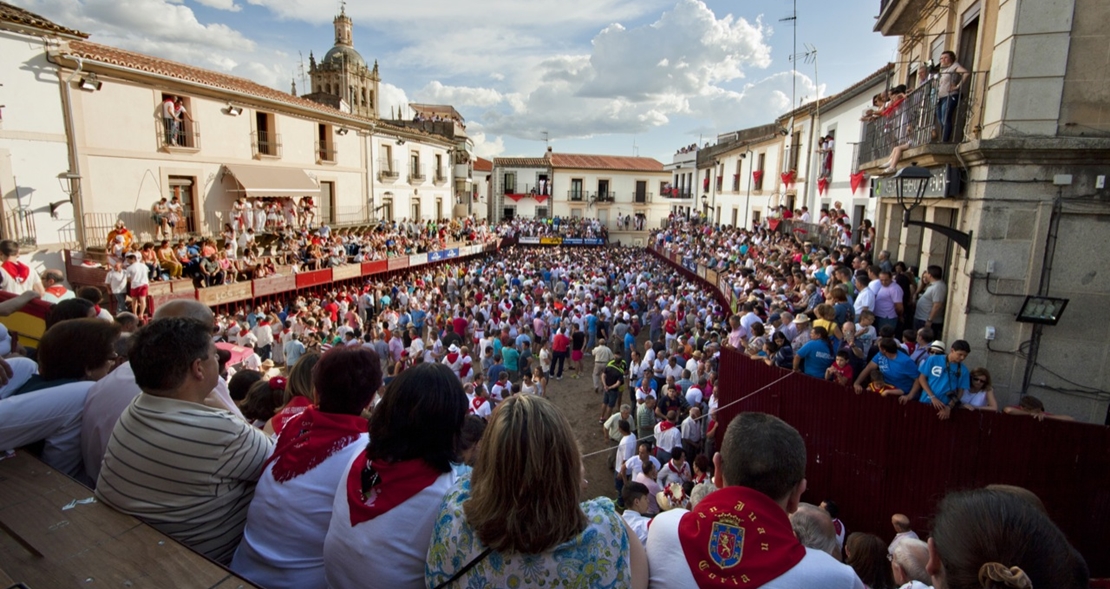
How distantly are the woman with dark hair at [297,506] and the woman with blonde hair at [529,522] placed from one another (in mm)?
607

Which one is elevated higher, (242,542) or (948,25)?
(948,25)

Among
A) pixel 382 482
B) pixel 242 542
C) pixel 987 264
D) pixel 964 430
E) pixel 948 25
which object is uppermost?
pixel 948 25

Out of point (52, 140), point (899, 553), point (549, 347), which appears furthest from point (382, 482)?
point (52, 140)

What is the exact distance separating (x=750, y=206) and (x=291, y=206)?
19637mm

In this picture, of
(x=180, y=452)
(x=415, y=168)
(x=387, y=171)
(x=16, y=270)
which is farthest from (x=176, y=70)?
(x=180, y=452)

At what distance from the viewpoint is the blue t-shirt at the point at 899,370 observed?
6.00 meters

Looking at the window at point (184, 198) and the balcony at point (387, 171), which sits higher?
the balcony at point (387, 171)

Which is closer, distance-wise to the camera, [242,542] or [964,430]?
[242,542]

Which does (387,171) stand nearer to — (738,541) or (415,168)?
(415,168)

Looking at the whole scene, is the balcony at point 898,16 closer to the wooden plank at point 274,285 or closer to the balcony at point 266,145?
the wooden plank at point 274,285

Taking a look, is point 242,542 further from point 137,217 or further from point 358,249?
point 358,249

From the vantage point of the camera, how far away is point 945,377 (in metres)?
5.80

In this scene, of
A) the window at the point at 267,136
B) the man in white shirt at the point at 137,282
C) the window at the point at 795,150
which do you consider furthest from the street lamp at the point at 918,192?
the window at the point at 267,136

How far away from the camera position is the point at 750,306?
9859 millimetres
